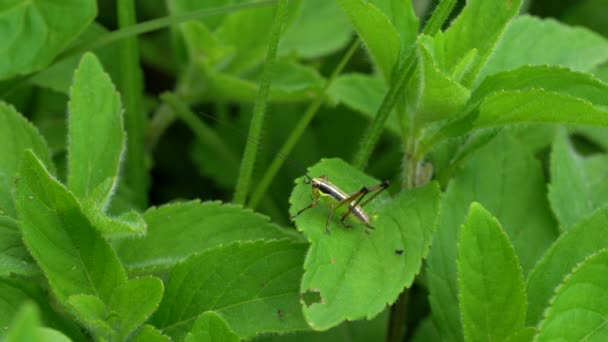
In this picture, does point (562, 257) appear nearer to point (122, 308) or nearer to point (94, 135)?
point (122, 308)

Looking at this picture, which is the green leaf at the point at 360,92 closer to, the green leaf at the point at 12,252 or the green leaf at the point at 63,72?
the green leaf at the point at 63,72

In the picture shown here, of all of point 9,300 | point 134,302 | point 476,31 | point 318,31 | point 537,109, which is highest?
point 476,31

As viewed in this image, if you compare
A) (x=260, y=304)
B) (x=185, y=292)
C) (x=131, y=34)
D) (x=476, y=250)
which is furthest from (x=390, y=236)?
(x=131, y=34)

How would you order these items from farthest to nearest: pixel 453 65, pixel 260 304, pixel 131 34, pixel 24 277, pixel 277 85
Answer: pixel 277 85 → pixel 131 34 → pixel 453 65 → pixel 24 277 → pixel 260 304

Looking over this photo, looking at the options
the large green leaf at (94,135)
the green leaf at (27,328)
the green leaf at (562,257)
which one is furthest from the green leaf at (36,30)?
the green leaf at (562,257)

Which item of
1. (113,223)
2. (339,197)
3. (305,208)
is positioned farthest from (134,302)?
(339,197)

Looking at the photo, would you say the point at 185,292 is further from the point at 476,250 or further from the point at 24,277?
the point at 476,250
